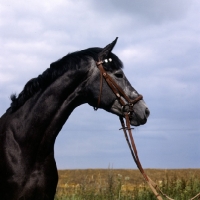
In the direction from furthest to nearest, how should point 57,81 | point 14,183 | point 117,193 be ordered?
point 117,193, point 57,81, point 14,183

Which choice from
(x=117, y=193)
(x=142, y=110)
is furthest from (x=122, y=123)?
(x=117, y=193)

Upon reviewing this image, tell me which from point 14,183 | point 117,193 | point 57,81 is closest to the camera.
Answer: point 14,183

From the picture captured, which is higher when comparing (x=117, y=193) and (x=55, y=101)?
(x=55, y=101)

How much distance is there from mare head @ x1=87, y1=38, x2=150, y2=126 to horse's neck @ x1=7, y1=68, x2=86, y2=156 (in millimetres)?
156

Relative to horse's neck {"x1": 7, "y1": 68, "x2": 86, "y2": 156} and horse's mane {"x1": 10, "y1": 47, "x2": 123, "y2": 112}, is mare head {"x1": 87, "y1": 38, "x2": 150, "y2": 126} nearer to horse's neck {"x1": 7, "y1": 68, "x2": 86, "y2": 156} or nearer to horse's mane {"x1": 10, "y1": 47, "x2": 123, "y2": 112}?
horse's mane {"x1": 10, "y1": 47, "x2": 123, "y2": 112}

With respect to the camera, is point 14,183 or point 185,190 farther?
point 185,190

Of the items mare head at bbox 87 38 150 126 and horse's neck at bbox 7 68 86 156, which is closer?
horse's neck at bbox 7 68 86 156

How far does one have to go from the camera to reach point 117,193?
900 centimetres

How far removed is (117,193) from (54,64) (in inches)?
152

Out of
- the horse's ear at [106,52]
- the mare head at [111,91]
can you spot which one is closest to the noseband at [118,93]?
the mare head at [111,91]

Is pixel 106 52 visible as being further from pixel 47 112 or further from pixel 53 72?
pixel 47 112

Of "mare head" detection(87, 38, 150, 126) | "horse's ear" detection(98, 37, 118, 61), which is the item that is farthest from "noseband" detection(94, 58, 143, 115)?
"horse's ear" detection(98, 37, 118, 61)

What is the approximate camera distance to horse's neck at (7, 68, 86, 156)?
5.70 meters

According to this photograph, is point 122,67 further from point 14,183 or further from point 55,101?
point 14,183
